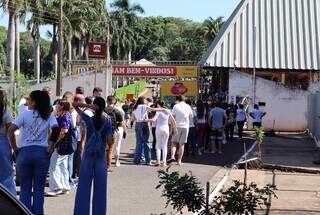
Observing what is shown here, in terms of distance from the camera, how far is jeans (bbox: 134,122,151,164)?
644 inches

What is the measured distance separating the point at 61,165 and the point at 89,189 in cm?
291

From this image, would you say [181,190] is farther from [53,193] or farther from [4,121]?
[53,193]

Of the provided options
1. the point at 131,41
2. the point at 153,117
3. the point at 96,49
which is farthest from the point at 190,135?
the point at 131,41

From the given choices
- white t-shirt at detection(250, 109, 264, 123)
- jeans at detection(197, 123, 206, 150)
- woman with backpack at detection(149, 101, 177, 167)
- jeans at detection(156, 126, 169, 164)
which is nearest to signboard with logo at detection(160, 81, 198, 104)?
white t-shirt at detection(250, 109, 264, 123)

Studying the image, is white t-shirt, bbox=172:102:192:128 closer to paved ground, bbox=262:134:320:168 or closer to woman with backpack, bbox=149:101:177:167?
woman with backpack, bbox=149:101:177:167

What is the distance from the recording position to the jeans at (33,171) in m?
8.36

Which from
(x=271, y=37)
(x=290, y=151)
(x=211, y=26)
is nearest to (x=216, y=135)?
(x=290, y=151)

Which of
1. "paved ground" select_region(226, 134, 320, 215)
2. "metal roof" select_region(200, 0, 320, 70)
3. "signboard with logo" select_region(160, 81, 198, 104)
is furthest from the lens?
"signboard with logo" select_region(160, 81, 198, 104)

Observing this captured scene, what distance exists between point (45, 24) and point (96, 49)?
784 inches

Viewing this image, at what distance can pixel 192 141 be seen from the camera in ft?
63.3

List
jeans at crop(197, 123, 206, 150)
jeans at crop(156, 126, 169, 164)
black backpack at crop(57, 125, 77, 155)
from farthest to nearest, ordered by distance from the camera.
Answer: jeans at crop(197, 123, 206, 150), jeans at crop(156, 126, 169, 164), black backpack at crop(57, 125, 77, 155)

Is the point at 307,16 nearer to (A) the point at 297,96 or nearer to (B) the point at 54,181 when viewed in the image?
(A) the point at 297,96

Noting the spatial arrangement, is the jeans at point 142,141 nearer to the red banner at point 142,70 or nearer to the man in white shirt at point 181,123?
the man in white shirt at point 181,123

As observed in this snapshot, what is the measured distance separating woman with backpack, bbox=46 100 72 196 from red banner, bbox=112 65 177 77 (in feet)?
118
